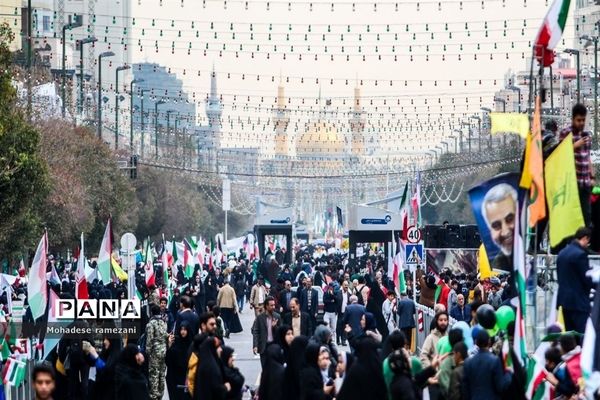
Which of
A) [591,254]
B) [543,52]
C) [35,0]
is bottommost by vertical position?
[591,254]

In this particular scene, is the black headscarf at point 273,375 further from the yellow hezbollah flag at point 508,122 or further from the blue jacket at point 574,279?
the yellow hezbollah flag at point 508,122

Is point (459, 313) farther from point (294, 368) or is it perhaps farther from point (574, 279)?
point (574, 279)

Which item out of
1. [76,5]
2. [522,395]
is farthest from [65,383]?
[76,5]

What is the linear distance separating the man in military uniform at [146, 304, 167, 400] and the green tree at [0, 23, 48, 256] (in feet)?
55.3

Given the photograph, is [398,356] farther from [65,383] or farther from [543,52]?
[65,383]

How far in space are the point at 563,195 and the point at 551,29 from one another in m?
1.31

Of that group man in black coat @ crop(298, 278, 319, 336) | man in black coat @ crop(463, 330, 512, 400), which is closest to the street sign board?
man in black coat @ crop(298, 278, 319, 336)

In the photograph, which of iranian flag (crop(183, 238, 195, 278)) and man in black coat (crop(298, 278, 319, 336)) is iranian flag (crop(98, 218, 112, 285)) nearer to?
man in black coat (crop(298, 278, 319, 336))

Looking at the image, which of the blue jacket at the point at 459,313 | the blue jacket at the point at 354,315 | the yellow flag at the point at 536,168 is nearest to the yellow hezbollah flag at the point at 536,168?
the yellow flag at the point at 536,168

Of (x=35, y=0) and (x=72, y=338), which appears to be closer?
(x=72, y=338)

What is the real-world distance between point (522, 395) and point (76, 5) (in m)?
149

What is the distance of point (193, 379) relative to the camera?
19.3 metres

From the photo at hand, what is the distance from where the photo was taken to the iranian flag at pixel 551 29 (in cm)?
1556

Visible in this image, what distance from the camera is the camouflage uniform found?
21.9m
